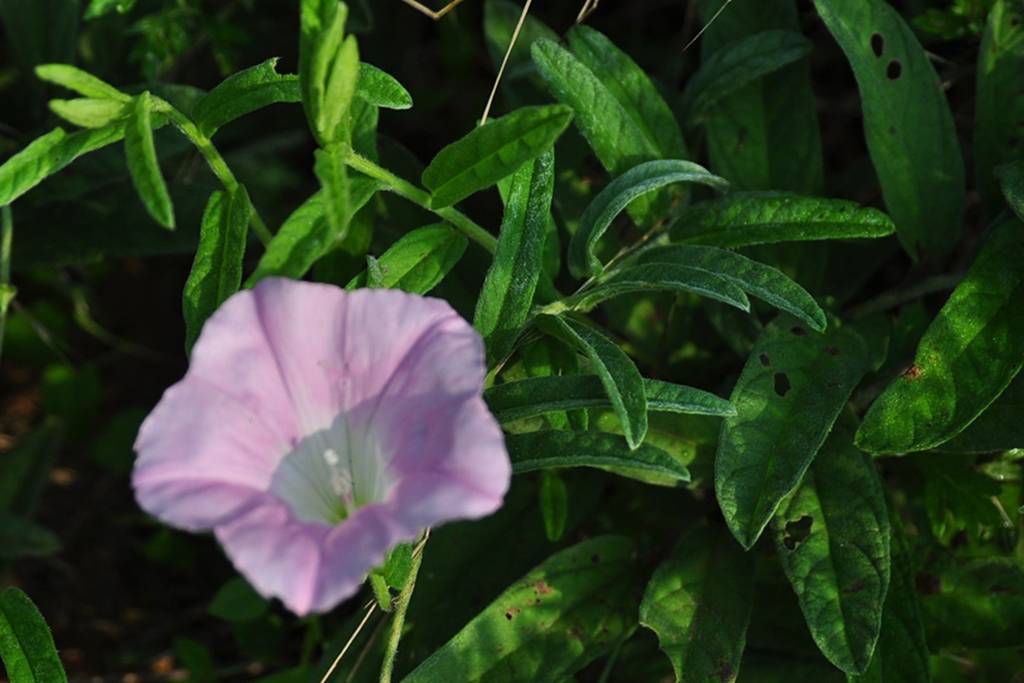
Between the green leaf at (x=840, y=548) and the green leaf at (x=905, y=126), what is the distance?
0.53m

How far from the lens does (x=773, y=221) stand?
2.43m

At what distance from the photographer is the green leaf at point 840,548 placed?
88.2 inches

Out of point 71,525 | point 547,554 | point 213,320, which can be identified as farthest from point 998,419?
point 71,525

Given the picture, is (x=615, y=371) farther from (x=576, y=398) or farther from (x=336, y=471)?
(x=336, y=471)

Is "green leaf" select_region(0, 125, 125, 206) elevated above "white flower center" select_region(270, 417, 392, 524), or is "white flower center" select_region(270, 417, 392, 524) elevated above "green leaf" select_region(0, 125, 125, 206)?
"green leaf" select_region(0, 125, 125, 206)

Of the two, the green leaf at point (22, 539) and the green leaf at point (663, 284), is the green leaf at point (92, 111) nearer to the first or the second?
the green leaf at point (663, 284)

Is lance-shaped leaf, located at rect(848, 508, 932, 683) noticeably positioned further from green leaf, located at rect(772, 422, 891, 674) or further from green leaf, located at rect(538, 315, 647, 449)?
green leaf, located at rect(538, 315, 647, 449)

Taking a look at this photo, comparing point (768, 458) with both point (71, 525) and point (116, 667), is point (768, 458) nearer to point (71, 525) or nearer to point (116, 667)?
point (116, 667)

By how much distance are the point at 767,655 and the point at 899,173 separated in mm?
1091

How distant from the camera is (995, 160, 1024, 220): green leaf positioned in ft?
7.73

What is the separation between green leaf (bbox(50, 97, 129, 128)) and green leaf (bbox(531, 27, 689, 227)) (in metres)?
0.80

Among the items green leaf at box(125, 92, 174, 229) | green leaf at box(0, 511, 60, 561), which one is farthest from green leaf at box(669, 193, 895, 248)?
green leaf at box(0, 511, 60, 561)

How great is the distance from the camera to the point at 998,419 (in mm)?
2395

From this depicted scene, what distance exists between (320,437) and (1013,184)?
144cm
